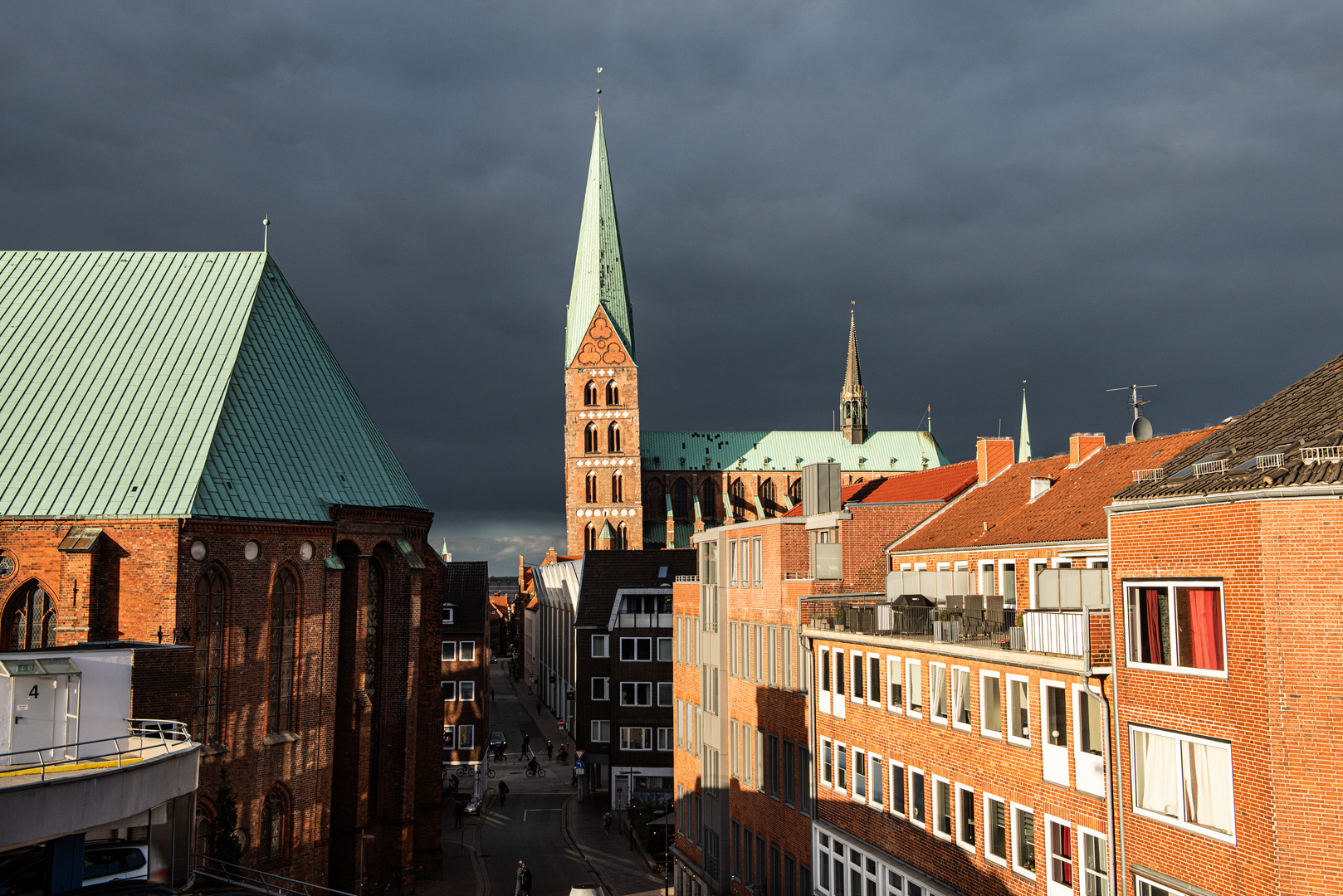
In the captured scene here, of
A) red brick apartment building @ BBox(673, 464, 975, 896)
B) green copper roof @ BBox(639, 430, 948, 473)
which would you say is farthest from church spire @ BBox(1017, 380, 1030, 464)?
red brick apartment building @ BBox(673, 464, 975, 896)

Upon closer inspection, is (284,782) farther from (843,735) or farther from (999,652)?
(999,652)

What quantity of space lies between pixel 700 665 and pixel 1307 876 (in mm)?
32233

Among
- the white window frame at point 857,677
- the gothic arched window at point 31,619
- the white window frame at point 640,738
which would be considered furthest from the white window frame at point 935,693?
the white window frame at point 640,738

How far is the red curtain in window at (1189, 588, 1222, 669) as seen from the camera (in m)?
16.8

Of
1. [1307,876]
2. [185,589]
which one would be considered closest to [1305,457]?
[1307,876]

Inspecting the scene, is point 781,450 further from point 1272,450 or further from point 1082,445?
point 1272,450

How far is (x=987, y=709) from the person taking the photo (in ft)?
77.0

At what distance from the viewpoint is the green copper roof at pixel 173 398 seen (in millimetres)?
35594

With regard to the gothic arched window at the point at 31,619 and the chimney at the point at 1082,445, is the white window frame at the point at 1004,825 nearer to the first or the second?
the chimney at the point at 1082,445

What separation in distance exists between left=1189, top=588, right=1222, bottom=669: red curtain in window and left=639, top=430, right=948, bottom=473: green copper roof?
115291mm

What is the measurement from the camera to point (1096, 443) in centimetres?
3275

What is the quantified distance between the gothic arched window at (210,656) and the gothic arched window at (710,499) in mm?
97387

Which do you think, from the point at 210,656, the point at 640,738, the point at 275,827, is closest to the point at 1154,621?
the point at 210,656

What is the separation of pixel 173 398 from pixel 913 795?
90.8ft
